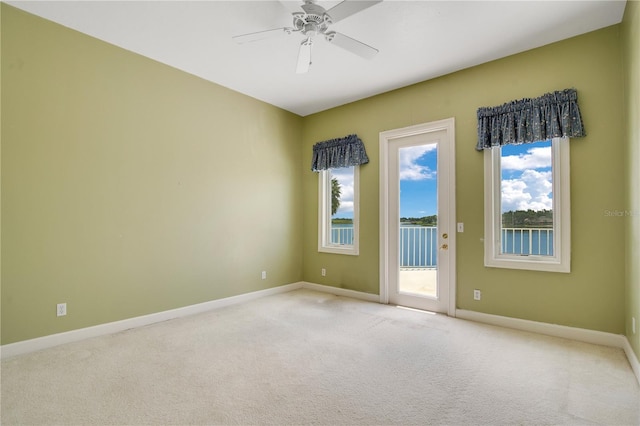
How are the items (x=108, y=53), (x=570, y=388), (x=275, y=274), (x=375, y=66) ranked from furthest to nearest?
1. (x=275, y=274)
2. (x=375, y=66)
3. (x=108, y=53)
4. (x=570, y=388)

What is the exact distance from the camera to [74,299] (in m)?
2.93

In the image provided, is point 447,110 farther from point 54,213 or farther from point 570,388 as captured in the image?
point 54,213

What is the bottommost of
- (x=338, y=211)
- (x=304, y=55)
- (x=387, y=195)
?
(x=338, y=211)

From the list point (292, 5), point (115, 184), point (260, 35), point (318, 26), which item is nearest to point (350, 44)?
point (318, 26)

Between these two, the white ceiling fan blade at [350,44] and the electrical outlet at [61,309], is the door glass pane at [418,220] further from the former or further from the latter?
the electrical outlet at [61,309]

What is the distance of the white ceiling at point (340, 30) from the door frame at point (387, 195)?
619mm

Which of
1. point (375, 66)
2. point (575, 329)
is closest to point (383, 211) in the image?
point (375, 66)

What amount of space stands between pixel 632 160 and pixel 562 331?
163cm

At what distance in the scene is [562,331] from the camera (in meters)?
3.02

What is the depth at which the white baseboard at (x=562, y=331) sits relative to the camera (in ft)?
8.55

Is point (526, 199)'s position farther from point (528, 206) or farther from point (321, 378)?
point (321, 378)

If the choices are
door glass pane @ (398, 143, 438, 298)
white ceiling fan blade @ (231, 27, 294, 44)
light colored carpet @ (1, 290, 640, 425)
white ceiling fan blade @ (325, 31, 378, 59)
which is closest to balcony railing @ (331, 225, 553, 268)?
door glass pane @ (398, 143, 438, 298)

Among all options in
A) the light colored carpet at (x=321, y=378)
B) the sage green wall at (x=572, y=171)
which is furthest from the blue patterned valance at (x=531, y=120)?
the light colored carpet at (x=321, y=378)

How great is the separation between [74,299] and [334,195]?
3452 millimetres
